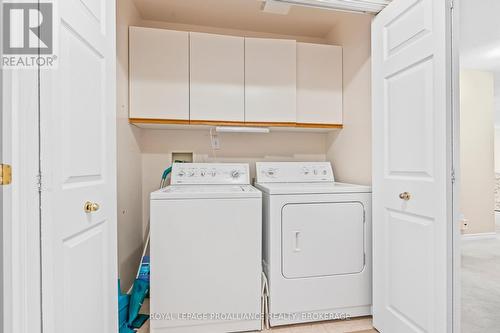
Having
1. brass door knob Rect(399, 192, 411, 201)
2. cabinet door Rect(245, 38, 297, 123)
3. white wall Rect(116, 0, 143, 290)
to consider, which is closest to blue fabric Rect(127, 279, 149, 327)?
white wall Rect(116, 0, 143, 290)

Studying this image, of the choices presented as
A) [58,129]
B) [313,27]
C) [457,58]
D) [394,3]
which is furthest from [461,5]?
[58,129]

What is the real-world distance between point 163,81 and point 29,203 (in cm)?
160

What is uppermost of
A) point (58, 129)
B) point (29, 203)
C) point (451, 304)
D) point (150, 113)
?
point (150, 113)

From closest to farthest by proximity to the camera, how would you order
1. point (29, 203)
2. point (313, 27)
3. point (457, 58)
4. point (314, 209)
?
point (29, 203)
point (457, 58)
point (314, 209)
point (313, 27)

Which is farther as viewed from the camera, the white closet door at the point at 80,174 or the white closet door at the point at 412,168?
the white closet door at the point at 412,168

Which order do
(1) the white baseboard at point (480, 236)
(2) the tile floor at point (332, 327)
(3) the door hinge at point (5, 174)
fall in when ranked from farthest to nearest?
(2) the tile floor at point (332, 327) → (1) the white baseboard at point (480, 236) → (3) the door hinge at point (5, 174)

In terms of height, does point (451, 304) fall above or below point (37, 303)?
below

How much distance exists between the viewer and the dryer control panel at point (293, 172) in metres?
2.44

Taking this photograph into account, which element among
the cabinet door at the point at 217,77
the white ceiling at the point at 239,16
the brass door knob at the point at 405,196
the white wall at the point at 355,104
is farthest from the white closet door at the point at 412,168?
the cabinet door at the point at 217,77

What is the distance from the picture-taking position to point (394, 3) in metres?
1.51

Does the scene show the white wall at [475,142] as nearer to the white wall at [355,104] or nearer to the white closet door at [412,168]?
the white closet door at [412,168]

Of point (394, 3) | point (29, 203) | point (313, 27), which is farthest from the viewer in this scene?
point (313, 27)

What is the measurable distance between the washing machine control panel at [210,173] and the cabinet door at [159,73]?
437 mm

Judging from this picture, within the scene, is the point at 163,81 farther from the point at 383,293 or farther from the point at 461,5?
the point at 383,293
